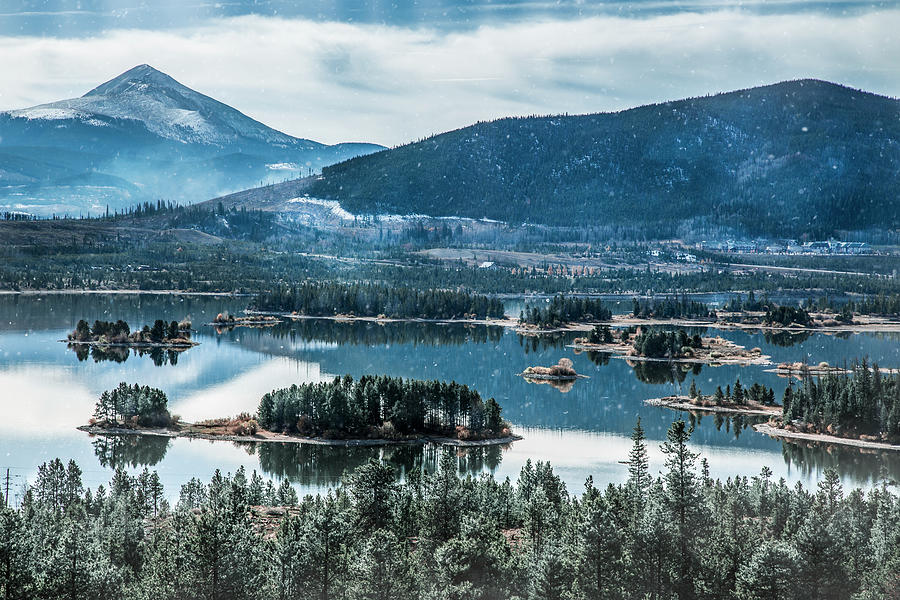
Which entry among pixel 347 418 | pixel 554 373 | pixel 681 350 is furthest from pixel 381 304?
pixel 347 418

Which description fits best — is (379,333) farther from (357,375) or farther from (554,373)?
(357,375)

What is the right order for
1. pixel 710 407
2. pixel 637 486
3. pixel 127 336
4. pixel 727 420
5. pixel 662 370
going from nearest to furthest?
pixel 637 486 → pixel 727 420 → pixel 710 407 → pixel 662 370 → pixel 127 336

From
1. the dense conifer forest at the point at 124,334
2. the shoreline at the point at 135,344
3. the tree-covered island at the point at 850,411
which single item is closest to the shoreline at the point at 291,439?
the tree-covered island at the point at 850,411

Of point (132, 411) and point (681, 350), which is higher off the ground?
point (681, 350)

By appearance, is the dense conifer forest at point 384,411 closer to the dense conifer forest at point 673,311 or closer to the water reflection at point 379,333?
the water reflection at point 379,333

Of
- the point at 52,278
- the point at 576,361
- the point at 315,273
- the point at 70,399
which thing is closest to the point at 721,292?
the point at 315,273

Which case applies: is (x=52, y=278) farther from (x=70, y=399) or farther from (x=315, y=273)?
(x=70, y=399)

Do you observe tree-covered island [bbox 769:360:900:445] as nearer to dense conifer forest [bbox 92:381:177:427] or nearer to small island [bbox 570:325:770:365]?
small island [bbox 570:325:770:365]
